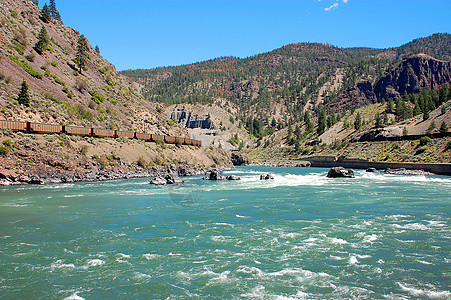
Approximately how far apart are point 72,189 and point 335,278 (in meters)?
34.3

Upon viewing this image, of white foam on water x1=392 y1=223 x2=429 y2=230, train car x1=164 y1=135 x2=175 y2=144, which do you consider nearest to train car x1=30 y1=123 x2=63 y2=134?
train car x1=164 y1=135 x2=175 y2=144

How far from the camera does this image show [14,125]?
1868 inches

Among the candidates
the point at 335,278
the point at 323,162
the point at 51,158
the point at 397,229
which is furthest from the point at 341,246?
the point at 323,162

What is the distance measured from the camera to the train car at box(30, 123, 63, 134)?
1965 inches

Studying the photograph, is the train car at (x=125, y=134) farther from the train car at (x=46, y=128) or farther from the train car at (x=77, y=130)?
the train car at (x=46, y=128)

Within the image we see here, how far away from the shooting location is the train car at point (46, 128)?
49.9 metres

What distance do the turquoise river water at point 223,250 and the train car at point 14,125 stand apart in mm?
22064

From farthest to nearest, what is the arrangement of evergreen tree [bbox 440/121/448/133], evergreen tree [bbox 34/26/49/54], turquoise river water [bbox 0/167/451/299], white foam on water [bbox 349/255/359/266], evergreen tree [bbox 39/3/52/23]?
A: 1. evergreen tree [bbox 39/3/52/23]
2. evergreen tree [bbox 440/121/448/133]
3. evergreen tree [bbox 34/26/49/54]
4. white foam on water [bbox 349/255/359/266]
5. turquoise river water [bbox 0/167/451/299]

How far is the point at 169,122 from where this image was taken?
94562 millimetres

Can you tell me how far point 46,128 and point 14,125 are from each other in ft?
16.1

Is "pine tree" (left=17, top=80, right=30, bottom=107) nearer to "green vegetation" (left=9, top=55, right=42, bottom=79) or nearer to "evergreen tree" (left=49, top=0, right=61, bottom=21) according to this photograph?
"green vegetation" (left=9, top=55, right=42, bottom=79)

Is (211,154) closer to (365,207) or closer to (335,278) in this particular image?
(365,207)

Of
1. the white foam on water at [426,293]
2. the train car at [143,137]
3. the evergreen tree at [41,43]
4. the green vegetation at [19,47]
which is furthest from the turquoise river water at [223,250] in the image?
the evergreen tree at [41,43]

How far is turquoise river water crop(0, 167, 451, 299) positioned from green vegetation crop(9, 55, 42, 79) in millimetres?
43529
